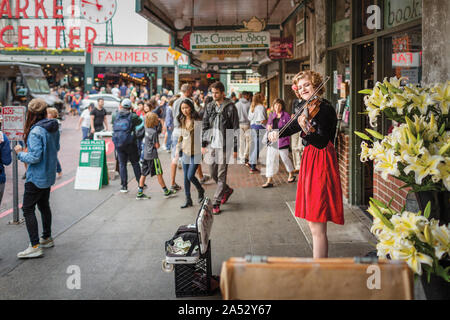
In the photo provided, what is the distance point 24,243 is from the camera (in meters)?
6.28

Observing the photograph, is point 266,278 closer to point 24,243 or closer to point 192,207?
point 24,243

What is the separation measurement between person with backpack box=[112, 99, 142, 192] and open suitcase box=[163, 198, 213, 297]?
16.7 feet

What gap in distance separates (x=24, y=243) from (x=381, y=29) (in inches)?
218

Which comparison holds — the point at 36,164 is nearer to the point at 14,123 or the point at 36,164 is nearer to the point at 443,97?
the point at 14,123

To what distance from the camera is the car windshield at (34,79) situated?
24781 millimetres

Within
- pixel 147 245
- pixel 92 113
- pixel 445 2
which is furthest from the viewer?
pixel 92 113

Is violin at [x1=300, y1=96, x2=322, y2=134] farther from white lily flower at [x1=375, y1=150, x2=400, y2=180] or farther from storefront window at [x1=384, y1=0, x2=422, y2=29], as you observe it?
storefront window at [x1=384, y1=0, x2=422, y2=29]

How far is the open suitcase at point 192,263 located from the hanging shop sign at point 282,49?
28.6ft

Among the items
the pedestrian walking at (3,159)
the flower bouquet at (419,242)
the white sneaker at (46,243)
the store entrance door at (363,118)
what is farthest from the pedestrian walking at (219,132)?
the flower bouquet at (419,242)

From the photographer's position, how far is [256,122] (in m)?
11.5

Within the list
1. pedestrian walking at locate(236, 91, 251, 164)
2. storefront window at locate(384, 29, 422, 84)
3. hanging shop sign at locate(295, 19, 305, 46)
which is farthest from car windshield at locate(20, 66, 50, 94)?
storefront window at locate(384, 29, 422, 84)

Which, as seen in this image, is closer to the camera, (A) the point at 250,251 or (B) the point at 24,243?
(A) the point at 250,251

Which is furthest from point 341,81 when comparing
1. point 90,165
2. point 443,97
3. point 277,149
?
point 90,165

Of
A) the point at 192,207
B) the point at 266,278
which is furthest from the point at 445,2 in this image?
the point at 192,207
